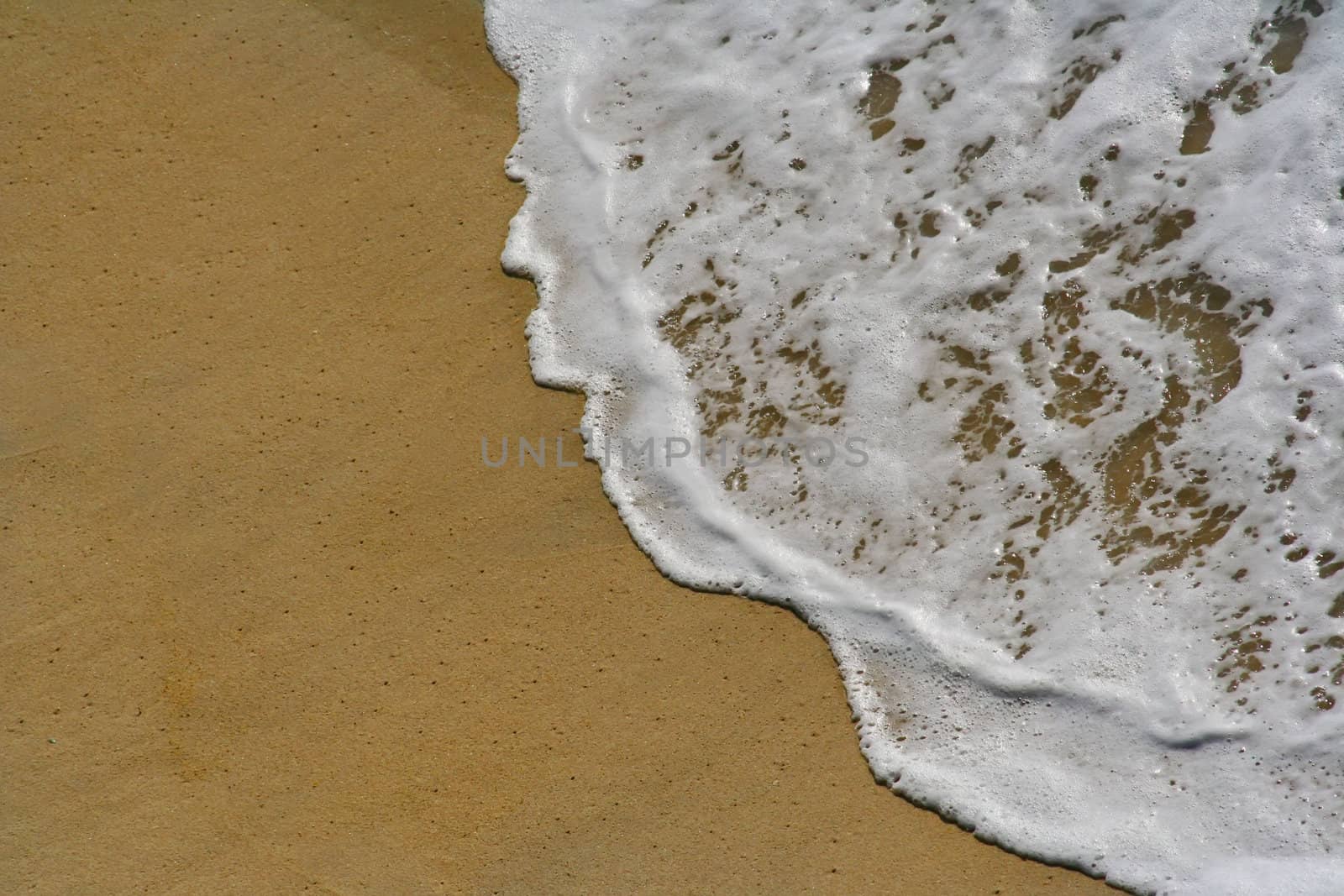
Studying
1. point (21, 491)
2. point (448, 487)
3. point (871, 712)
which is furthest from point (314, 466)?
point (871, 712)

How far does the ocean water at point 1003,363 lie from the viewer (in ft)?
9.81

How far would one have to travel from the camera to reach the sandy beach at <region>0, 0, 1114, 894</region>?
2926mm

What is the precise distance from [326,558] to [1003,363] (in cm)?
231

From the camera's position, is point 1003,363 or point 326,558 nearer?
point 326,558

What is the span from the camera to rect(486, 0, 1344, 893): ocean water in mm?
2990

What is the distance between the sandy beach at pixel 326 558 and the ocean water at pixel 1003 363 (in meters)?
0.20

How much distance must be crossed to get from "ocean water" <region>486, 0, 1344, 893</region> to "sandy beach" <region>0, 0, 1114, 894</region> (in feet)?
0.66

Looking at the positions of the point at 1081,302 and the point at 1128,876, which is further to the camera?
the point at 1081,302

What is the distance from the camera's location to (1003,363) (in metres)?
3.29

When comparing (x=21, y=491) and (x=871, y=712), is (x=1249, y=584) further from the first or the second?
(x=21, y=491)

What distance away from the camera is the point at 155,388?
126 inches

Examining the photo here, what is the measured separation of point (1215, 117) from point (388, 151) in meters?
2.89

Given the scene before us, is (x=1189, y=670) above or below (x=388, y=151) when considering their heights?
below

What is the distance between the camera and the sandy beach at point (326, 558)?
9.60 ft
